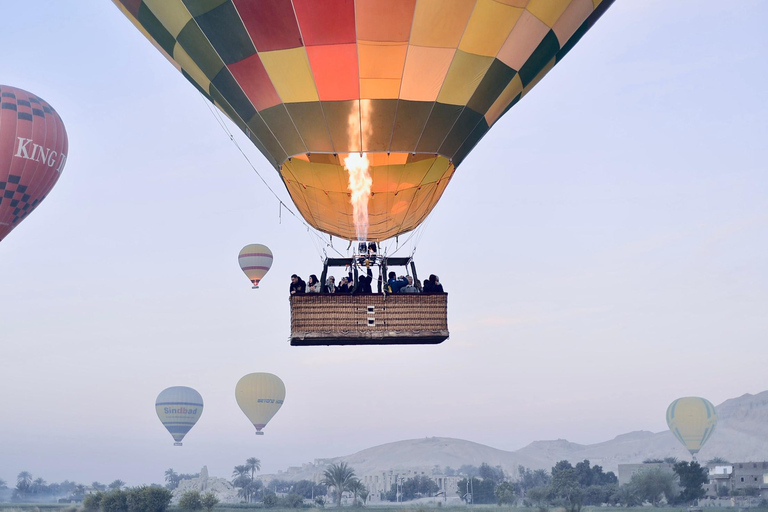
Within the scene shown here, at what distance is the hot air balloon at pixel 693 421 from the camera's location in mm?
57562

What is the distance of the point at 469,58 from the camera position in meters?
11.4

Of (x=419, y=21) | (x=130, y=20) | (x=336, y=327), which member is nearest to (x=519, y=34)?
(x=419, y=21)

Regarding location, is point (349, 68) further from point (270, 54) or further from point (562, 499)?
point (562, 499)

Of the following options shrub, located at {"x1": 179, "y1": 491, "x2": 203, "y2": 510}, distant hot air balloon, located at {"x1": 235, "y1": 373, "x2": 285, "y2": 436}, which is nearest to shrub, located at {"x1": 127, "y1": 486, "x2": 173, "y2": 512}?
shrub, located at {"x1": 179, "y1": 491, "x2": 203, "y2": 510}

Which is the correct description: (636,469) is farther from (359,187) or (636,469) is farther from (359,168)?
(359,168)

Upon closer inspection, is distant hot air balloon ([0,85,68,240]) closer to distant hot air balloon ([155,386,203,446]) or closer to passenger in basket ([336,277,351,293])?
A: passenger in basket ([336,277,351,293])

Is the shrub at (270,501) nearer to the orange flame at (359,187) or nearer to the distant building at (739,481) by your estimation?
the distant building at (739,481)

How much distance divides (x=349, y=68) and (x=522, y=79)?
273 cm

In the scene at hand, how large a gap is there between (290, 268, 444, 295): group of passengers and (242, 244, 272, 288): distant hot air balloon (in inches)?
963

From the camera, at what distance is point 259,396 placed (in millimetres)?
44125

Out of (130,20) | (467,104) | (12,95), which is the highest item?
(12,95)

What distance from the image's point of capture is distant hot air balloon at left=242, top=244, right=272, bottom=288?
3581 cm

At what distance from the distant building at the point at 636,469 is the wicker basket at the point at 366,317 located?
6024 centimetres

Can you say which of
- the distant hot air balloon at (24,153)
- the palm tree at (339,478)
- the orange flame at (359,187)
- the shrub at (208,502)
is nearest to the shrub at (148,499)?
the shrub at (208,502)
